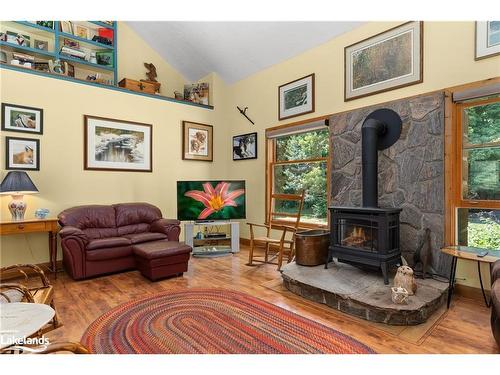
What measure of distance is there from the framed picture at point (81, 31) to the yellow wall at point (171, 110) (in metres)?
0.52

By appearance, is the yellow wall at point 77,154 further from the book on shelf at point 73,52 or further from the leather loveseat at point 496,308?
the leather loveseat at point 496,308

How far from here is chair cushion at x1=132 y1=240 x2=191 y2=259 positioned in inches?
130

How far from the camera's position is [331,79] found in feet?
13.0

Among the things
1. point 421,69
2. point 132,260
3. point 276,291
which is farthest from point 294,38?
point 132,260

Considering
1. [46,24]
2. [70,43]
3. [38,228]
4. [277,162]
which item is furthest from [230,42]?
[38,228]

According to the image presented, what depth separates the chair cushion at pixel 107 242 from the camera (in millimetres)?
3391

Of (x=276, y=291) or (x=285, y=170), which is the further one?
(x=285, y=170)

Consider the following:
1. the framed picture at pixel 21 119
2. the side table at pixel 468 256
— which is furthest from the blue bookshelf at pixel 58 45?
the side table at pixel 468 256

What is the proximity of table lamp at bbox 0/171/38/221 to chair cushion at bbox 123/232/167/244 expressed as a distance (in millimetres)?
1266

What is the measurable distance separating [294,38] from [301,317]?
12.5ft

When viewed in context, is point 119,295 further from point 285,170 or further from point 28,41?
point 28,41

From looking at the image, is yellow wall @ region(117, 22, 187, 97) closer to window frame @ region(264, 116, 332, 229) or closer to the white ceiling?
the white ceiling

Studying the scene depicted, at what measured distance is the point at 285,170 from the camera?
4750mm

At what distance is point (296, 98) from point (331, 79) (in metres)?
0.64
